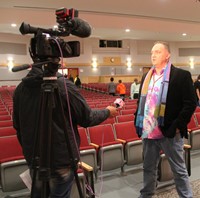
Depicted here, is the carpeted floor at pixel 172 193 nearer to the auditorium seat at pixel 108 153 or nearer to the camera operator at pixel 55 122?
the auditorium seat at pixel 108 153

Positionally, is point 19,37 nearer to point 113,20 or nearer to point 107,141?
point 113,20

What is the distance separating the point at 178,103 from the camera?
2.24m

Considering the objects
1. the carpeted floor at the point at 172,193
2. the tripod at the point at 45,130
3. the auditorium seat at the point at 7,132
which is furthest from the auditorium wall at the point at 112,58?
the tripod at the point at 45,130

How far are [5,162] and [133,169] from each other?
6.21ft

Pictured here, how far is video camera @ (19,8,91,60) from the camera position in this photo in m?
1.36

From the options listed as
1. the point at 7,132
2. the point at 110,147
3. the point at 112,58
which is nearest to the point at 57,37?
the point at 110,147

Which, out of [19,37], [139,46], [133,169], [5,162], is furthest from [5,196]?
[139,46]

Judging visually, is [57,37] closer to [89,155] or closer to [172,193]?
[89,155]

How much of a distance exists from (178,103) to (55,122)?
4.04ft

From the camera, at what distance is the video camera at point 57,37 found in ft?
4.47

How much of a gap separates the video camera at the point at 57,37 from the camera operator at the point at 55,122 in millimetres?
122

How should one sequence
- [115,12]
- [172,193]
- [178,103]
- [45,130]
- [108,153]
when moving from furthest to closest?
[115,12] → [108,153] → [172,193] → [178,103] → [45,130]

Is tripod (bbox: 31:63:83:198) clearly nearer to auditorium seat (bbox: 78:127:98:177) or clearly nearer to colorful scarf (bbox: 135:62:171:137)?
colorful scarf (bbox: 135:62:171:137)

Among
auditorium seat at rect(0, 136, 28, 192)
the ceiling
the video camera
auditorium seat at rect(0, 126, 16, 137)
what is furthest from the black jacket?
the ceiling
